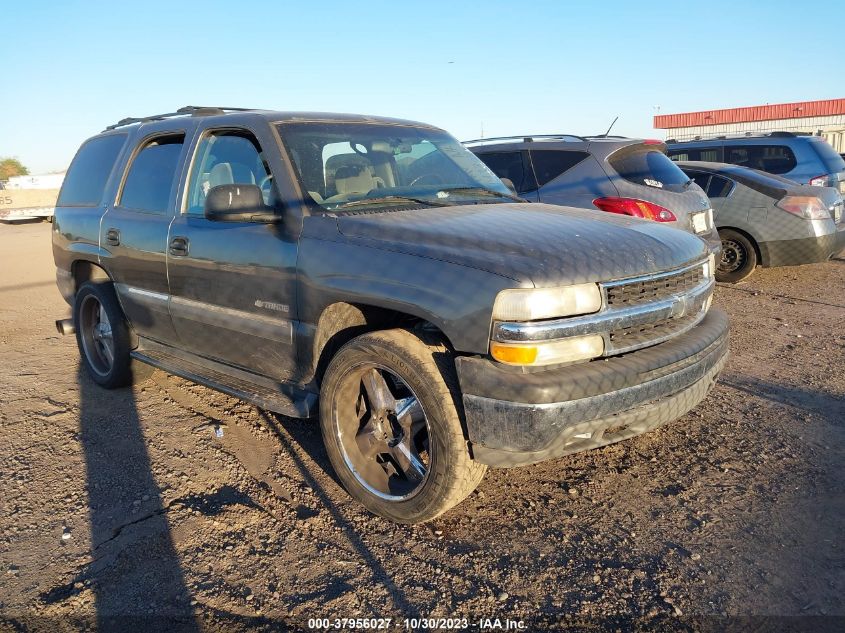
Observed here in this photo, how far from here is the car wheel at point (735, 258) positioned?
804cm

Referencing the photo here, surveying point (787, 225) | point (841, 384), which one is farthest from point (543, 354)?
point (787, 225)

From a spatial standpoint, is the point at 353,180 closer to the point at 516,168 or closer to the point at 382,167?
the point at 382,167

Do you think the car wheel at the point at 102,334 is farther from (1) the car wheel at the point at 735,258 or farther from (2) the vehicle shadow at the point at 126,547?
(1) the car wheel at the point at 735,258

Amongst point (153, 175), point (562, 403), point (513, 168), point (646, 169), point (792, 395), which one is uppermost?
point (153, 175)

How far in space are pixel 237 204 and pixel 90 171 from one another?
2577mm

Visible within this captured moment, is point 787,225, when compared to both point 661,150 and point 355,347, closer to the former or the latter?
point 661,150

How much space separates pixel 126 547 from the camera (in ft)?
9.65

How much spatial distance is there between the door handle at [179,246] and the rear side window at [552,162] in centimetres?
405

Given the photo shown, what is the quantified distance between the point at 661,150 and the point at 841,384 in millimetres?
3388

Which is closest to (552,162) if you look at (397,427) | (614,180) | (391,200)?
(614,180)

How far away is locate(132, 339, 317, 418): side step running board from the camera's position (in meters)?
3.43

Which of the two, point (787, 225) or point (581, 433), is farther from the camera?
point (787, 225)

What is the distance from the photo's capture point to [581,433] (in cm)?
269

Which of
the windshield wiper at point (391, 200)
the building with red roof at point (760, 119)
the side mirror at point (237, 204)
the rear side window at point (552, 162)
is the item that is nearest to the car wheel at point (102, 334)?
the side mirror at point (237, 204)
